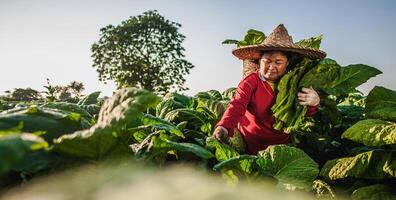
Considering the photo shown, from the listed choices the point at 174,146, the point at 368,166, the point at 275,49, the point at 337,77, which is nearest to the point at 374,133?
the point at 368,166

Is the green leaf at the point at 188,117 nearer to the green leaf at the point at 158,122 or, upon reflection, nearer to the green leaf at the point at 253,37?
the green leaf at the point at 158,122

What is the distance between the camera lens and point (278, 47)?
314 cm

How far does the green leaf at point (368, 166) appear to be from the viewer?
199cm

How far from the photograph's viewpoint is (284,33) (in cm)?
338

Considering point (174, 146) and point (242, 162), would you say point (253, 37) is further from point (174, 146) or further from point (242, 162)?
point (174, 146)

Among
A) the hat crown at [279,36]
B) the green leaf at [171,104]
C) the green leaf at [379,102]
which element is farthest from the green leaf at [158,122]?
the hat crown at [279,36]

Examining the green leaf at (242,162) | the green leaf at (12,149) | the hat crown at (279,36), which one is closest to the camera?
the green leaf at (12,149)

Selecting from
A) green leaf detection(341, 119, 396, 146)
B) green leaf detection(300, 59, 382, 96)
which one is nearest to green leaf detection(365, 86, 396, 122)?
green leaf detection(341, 119, 396, 146)

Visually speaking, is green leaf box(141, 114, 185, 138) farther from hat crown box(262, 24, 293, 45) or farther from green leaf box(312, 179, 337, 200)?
hat crown box(262, 24, 293, 45)

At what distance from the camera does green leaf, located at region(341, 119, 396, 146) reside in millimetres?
1881

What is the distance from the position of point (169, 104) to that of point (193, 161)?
1.25 metres

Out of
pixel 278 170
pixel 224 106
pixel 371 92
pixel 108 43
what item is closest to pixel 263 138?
pixel 224 106

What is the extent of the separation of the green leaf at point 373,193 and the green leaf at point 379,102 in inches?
13.8

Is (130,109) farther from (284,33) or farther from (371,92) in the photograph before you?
(284,33)
